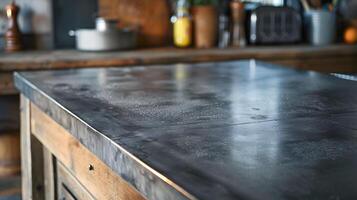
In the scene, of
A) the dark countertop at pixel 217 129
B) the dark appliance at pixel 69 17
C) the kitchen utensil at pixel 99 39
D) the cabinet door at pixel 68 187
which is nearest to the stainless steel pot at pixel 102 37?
the kitchen utensil at pixel 99 39

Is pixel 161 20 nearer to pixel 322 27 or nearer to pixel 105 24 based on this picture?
pixel 105 24

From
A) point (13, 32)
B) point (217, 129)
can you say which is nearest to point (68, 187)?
point (217, 129)

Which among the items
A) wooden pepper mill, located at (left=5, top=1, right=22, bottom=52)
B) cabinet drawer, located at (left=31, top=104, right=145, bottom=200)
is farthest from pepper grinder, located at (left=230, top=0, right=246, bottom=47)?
cabinet drawer, located at (left=31, top=104, right=145, bottom=200)

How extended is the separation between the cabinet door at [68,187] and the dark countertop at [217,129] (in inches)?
6.0

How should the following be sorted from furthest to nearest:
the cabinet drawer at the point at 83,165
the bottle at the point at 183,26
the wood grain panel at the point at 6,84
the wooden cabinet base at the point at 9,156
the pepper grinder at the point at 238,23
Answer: the pepper grinder at the point at 238,23
the bottle at the point at 183,26
the wooden cabinet base at the point at 9,156
the wood grain panel at the point at 6,84
the cabinet drawer at the point at 83,165

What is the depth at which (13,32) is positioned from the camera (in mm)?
2742

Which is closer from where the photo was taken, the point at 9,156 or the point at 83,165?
the point at 83,165

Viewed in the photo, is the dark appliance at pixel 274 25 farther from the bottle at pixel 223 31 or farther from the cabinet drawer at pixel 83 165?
the cabinet drawer at pixel 83 165

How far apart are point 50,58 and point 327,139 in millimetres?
1772

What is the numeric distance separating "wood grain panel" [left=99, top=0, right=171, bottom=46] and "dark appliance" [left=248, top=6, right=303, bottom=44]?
19.1 inches

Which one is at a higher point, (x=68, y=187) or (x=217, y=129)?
(x=217, y=129)

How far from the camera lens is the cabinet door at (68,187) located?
1.21 meters

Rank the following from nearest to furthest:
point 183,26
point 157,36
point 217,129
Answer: point 217,129 < point 183,26 < point 157,36

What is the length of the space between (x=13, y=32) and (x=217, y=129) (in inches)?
79.3
